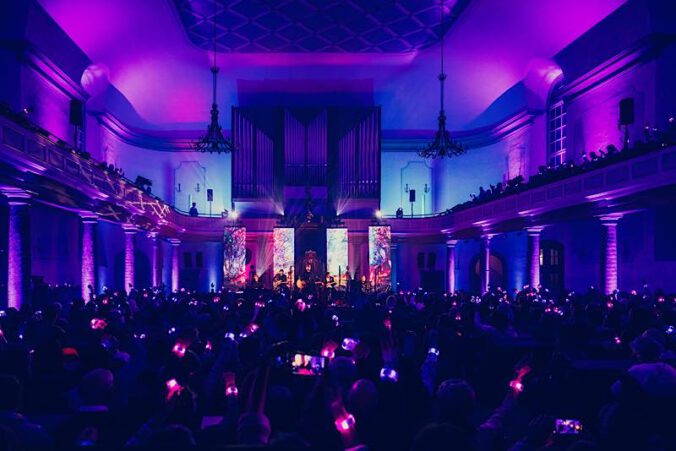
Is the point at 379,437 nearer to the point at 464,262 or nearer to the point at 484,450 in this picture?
the point at 484,450

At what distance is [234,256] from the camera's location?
26.7m

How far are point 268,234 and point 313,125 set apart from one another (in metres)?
7.02

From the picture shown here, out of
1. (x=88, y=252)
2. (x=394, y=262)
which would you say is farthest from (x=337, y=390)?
(x=394, y=262)

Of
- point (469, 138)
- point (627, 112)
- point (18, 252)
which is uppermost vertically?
point (469, 138)

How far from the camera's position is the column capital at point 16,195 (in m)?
11.4

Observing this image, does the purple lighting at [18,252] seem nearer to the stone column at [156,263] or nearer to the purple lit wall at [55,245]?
the purple lit wall at [55,245]

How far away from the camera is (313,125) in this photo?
93.9 ft

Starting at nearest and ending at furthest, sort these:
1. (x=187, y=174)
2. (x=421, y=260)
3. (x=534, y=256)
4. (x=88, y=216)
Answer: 1. (x=88, y=216)
2. (x=534, y=256)
3. (x=421, y=260)
4. (x=187, y=174)

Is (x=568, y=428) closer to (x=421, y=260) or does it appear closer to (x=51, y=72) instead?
(x=51, y=72)

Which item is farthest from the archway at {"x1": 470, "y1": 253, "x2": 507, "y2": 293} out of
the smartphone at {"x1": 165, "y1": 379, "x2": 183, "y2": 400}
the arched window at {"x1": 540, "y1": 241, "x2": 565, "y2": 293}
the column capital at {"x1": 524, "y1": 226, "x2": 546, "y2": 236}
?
the smartphone at {"x1": 165, "y1": 379, "x2": 183, "y2": 400}

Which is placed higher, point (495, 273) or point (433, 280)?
point (495, 273)

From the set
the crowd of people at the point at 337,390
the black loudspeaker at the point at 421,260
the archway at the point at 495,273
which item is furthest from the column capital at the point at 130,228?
the archway at the point at 495,273

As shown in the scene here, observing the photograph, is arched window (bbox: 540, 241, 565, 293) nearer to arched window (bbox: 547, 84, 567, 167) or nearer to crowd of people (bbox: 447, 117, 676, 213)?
crowd of people (bbox: 447, 117, 676, 213)

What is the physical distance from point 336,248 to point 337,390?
23.3 metres
